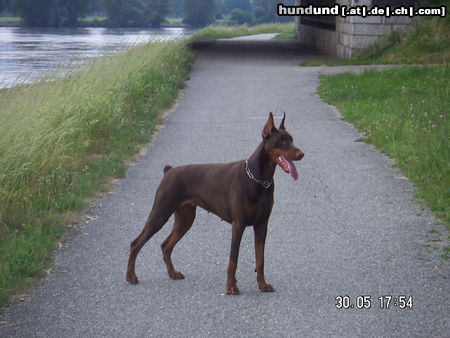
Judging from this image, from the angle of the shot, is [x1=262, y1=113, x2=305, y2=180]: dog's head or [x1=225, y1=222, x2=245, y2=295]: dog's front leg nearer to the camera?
[x1=262, y1=113, x2=305, y2=180]: dog's head

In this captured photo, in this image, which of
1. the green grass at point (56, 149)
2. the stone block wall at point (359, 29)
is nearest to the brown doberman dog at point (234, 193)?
the green grass at point (56, 149)

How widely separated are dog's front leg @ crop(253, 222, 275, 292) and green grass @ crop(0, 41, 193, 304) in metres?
1.87

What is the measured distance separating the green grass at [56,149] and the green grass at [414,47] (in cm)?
1076

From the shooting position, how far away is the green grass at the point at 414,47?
1072 inches

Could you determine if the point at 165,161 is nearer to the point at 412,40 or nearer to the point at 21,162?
the point at 21,162

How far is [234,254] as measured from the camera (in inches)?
250

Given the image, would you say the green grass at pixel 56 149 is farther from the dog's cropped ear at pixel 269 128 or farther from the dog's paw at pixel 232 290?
the dog's cropped ear at pixel 269 128

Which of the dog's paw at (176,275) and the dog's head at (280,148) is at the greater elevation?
the dog's head at (280,148)

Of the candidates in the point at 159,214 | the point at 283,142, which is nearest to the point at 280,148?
the point at 283,142

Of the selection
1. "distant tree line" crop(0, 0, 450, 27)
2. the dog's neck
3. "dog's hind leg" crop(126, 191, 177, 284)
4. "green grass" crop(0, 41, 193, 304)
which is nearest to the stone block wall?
"green grass" crop(0, 41, 193, 304)

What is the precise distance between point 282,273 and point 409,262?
114 centimetres

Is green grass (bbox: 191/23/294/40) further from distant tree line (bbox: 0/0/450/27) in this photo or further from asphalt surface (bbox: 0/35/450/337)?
asphalt surface (bbox: 0/35/450/337)

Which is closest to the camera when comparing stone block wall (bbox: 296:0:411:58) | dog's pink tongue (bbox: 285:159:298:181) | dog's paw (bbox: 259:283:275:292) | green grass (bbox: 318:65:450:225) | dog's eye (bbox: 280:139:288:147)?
dog's pink tongue (bbox: 285:159:298:181)

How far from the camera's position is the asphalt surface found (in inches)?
238
